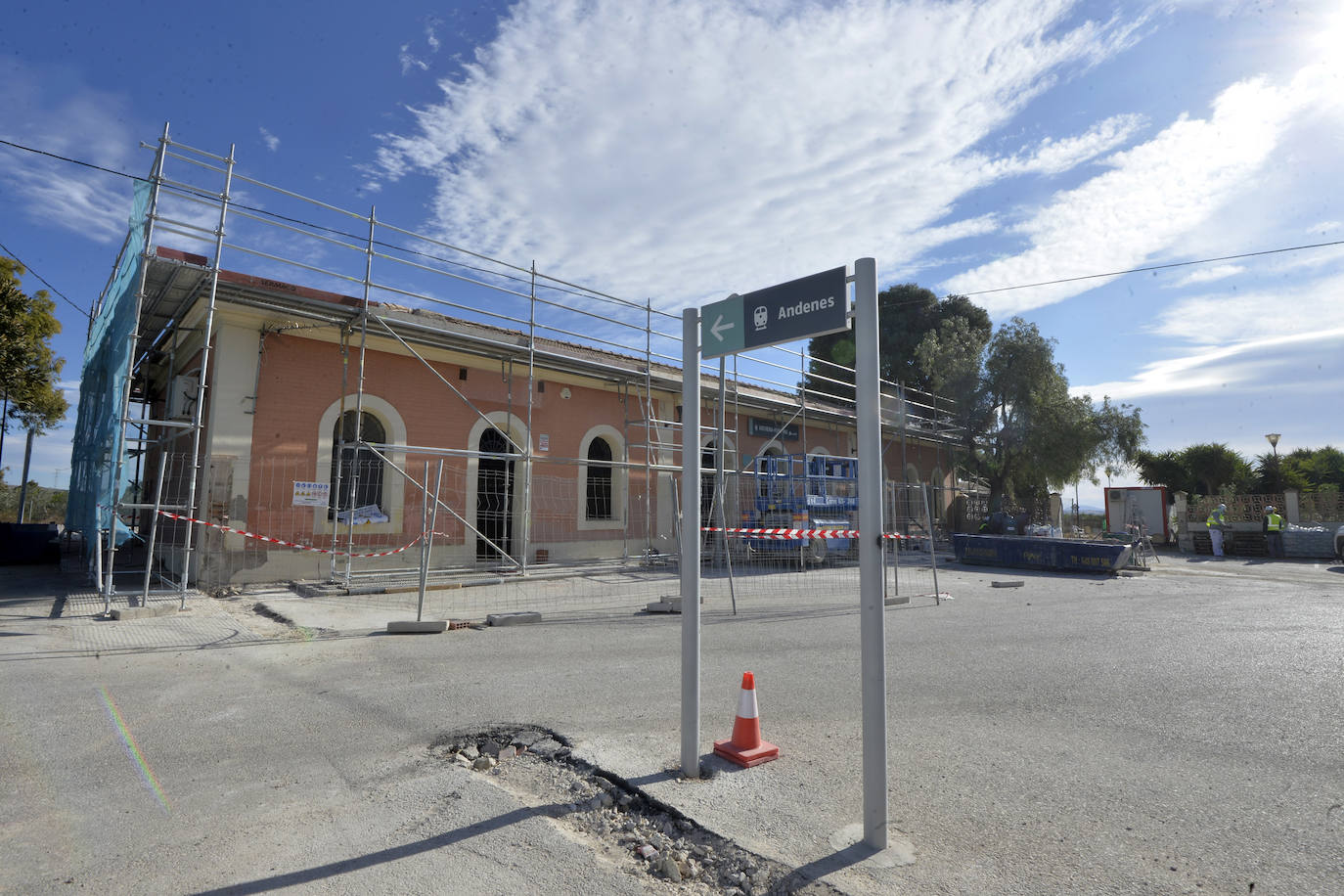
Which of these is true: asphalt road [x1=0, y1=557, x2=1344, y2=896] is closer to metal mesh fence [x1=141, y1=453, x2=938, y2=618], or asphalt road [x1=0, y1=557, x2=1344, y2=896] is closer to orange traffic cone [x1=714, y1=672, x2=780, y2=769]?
orange traffic cone [x1=714, y1=672, x2=780, y2=769]

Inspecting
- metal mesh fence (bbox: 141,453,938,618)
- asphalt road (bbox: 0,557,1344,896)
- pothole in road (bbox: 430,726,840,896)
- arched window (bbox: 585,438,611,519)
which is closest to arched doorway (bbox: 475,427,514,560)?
metal mesh fence (bbox: 141,453,938,618)

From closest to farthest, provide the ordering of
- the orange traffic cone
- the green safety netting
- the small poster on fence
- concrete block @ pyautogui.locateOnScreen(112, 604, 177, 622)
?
the orange traffic cone → concrete block @ pyautogui.locateOnScreen(112, 604, 177, 622) → the green safety netting → the small poster on fence

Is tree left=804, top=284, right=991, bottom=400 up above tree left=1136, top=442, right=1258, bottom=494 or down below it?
above

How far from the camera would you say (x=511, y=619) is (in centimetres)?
852

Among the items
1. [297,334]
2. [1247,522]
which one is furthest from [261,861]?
[1247,522]

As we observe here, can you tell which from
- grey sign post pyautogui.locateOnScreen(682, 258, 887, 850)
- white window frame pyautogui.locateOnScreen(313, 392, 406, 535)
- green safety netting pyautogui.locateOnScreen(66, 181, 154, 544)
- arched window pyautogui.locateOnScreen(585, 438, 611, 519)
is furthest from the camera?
arched window pyautogui.locateOnScreen(585, 438, 611, 519)

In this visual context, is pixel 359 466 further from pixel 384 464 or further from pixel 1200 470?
pixel 1200 470

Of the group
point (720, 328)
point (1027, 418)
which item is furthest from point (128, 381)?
point (1027, 418)

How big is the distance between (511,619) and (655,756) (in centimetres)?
486

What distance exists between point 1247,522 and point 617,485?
73.7 ft

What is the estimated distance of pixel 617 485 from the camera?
17.3m

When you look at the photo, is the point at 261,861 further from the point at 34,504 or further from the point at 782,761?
the point at 34,504

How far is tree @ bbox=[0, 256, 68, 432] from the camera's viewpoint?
616 inches

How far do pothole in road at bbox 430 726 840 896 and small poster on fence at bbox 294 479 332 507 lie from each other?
8811 mm
